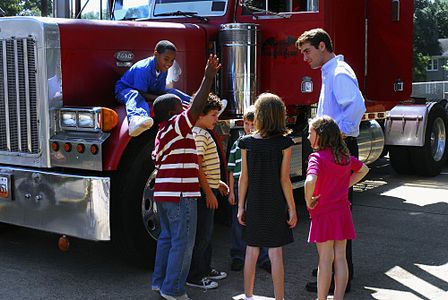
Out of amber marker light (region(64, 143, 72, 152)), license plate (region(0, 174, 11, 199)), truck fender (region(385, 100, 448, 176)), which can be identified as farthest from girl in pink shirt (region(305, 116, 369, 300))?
truck fender (region(385, 100, 448, 176))

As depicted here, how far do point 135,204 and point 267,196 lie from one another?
1.37m

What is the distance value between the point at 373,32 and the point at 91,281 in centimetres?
489

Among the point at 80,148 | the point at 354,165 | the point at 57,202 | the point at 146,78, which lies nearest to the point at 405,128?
the point at 146,78

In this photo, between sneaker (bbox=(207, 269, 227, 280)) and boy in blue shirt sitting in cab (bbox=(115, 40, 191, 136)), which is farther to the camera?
boy in blue shirt sitting in cab (bbox=(115, 40, 191, 136))

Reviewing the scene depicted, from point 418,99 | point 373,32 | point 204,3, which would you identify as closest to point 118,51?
point 204,3

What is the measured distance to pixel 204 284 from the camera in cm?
541

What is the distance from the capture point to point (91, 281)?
561 cm

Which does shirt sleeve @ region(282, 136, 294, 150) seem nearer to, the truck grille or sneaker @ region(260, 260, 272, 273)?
sneaker @ region(260, 260, 272, 273)

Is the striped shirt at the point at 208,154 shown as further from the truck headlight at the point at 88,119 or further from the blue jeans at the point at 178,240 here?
the truck headlight at the point at 88,119

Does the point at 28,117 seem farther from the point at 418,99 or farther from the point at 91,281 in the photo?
the point at 418,99

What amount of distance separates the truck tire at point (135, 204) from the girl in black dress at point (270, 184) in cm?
119

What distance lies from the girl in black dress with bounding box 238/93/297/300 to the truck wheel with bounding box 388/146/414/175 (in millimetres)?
6775

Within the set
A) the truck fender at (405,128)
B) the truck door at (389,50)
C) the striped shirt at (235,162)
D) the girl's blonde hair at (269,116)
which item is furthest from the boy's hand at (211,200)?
the truck fender at (405,128)

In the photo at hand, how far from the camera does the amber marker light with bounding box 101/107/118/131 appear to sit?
5.36 metres
